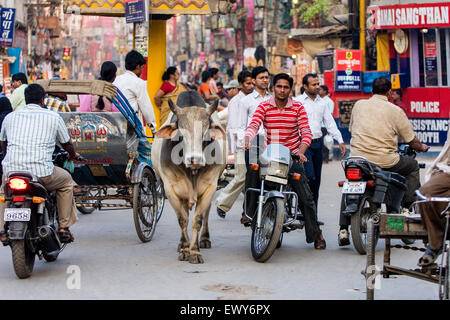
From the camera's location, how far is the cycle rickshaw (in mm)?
9367

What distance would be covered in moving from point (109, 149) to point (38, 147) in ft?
6.35

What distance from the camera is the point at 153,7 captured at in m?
16.4

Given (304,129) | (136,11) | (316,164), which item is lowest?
(316,164)

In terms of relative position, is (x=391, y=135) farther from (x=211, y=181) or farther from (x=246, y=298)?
(x=246, y=298)

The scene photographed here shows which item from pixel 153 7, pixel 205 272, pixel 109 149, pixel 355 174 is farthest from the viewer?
pixel 153 7

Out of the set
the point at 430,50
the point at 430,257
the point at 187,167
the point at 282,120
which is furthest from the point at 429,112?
the point at 430,257

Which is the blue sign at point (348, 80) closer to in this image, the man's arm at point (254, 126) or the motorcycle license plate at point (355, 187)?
the man's arm at point (254, 126)

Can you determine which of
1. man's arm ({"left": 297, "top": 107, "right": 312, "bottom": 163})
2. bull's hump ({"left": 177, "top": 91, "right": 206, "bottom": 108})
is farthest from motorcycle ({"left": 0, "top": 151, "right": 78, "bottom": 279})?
man's arm ({"left": 297, "top": 107, "right": 312, "bottom": 163})

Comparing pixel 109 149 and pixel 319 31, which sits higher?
pixel 319 31

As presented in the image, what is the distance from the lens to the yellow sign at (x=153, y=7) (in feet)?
53.1

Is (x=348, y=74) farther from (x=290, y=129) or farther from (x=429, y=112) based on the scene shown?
(x=290, y=129)

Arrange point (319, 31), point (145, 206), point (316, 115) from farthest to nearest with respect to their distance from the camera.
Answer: point (319, 31), point (316, 115), point (145, 206)
